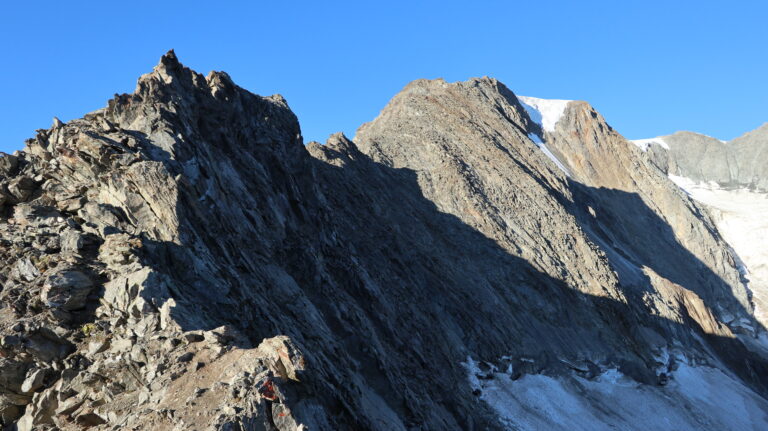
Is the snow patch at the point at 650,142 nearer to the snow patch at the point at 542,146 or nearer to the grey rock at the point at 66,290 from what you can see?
the snow patch at the point at 542,146

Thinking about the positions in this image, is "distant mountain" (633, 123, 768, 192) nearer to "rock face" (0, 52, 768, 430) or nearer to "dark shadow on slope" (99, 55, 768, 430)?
"rock face" (0, 52, 768, 430)

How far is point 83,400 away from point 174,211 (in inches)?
269

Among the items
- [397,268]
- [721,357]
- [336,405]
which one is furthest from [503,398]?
[721,357]

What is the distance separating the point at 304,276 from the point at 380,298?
679 cm

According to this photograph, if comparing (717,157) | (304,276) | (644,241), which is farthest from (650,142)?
(304,276)

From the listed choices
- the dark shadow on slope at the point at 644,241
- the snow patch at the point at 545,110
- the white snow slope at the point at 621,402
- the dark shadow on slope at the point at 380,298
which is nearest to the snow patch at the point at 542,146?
the snow patch at the point at 545,110

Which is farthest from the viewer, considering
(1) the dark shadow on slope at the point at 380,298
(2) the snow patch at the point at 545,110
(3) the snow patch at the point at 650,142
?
(3) the snow patch at the point at 650,142

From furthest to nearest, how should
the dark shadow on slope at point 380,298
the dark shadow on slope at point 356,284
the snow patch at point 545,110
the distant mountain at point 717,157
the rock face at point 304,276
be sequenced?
1. the distant mountain at point 717,157
2. the snow patch at point 545,110
3. the dark shadow on slope at point 356,284
4. the dark shadow on slope at point 380,298
5. the rock face at point 304,276

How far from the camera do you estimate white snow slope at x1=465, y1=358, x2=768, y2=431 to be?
34.6m

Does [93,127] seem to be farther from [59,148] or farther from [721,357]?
[721,357]

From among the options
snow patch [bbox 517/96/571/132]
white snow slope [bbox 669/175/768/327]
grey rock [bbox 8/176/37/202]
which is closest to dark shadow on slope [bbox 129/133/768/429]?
grey rock [bbox 8/176/37/202]

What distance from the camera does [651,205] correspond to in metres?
84.7

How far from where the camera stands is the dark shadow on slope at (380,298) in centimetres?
1784

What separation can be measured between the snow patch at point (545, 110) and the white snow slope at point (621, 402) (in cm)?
5081
